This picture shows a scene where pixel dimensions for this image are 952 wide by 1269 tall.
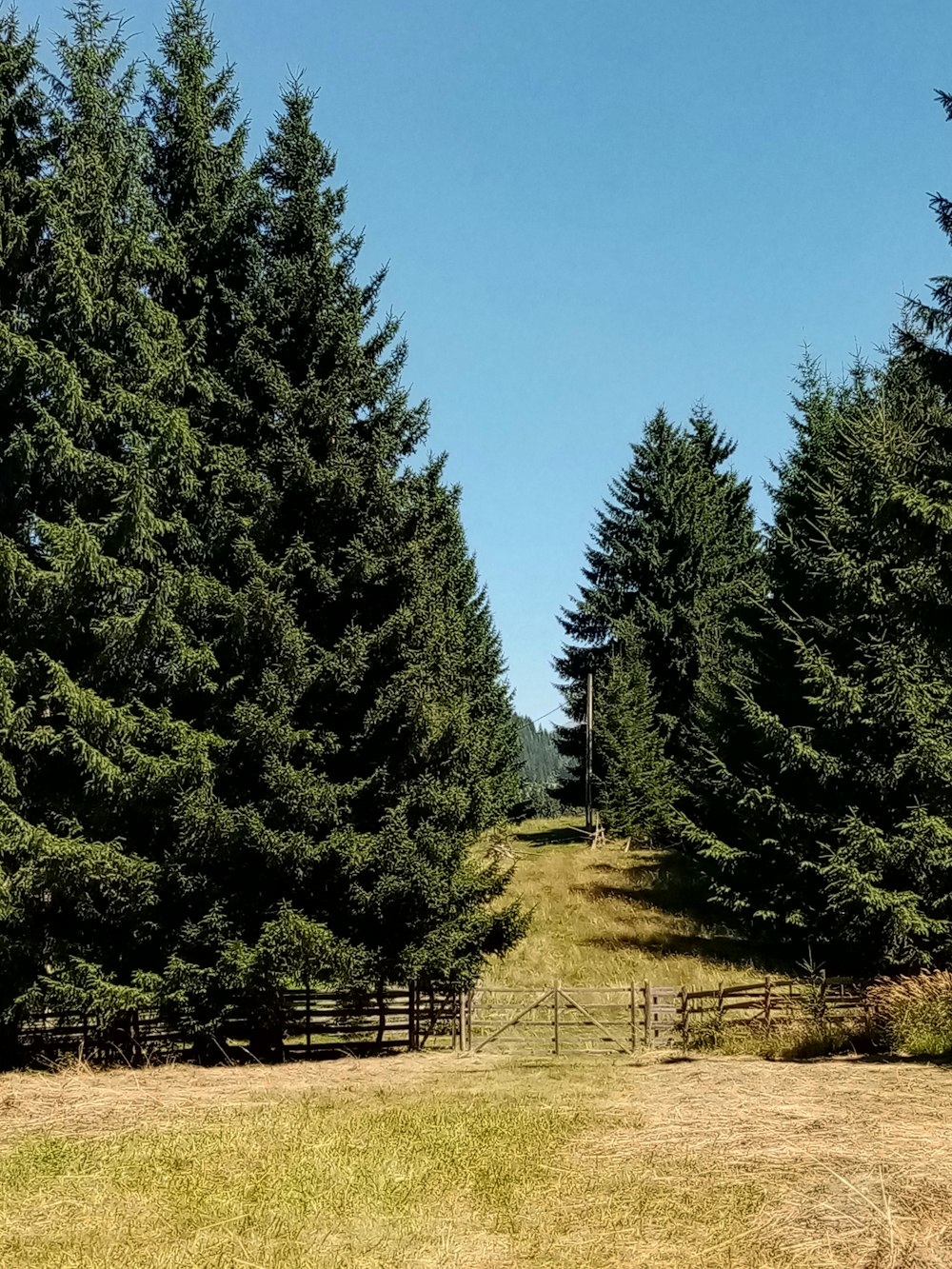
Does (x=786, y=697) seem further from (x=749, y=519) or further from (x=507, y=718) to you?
(x=749, y=519)

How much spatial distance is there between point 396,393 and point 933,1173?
1516 cm

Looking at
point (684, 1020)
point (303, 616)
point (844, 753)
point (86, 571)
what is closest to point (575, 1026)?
point (684, 1020)

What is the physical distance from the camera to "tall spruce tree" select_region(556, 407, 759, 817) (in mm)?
42281

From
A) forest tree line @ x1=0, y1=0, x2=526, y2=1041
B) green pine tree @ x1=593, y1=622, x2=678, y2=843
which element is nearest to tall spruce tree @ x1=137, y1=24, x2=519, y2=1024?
forest tree line @ x1=0, y1=0, x2=526, y2=1041

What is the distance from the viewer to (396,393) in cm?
1939

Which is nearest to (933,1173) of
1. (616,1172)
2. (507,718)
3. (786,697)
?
(616,1172)

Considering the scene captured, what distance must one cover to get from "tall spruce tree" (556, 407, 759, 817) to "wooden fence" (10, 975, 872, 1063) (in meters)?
20.1

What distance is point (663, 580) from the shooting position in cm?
4384

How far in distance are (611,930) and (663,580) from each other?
1989 cm

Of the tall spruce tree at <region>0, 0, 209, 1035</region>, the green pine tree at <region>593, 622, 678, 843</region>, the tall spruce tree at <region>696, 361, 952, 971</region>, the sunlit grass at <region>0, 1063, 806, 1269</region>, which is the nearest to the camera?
the sunlit grass at <region>0, 1063, 806, 1269</region>

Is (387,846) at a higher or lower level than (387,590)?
lower

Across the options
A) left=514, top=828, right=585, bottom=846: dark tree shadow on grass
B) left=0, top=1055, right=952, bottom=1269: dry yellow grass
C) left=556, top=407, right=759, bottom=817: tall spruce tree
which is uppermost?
left=556, top=407, right=759, bottom=817: tall spruce tree

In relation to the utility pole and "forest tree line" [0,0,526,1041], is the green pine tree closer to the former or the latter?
the utility pole

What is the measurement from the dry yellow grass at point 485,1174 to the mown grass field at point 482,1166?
3 centimetres
